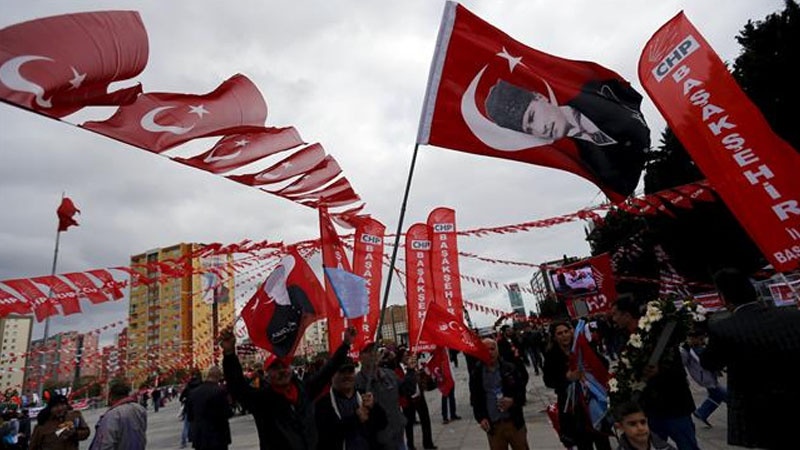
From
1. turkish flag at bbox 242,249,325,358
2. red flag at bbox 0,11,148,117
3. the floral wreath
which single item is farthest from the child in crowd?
red flag at bbox 0,11,148,117

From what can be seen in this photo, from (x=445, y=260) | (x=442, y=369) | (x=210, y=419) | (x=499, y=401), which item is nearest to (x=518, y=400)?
(x=499, y=401)

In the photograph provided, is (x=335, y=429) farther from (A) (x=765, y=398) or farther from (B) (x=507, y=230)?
(B) (x=507, y=230)

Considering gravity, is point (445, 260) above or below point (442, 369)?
above

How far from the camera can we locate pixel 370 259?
10.1 m

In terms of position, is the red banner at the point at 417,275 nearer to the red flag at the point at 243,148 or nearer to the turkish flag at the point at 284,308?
the turkish flag at the point at 284,308

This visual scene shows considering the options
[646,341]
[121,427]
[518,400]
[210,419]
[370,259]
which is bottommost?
[518,400]

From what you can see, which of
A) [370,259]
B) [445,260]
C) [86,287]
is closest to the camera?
[86,287]

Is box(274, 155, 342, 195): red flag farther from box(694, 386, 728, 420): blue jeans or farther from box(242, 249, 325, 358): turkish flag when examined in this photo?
box(694, 386, 728, 420): blue jeans

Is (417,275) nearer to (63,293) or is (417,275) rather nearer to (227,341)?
(63,293)

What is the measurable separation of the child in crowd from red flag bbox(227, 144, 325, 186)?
4.06 meters

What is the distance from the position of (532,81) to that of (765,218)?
2.48 m

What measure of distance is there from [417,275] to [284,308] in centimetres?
695

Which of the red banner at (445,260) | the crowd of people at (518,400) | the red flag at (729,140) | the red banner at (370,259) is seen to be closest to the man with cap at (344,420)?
the crowd of people at (518,400)

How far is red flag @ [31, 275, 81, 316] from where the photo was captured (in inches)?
285
